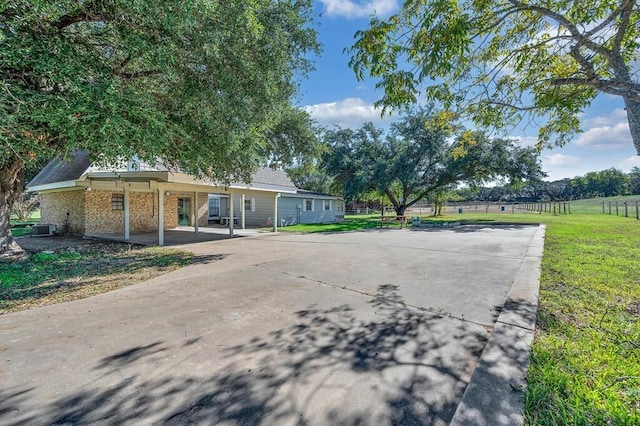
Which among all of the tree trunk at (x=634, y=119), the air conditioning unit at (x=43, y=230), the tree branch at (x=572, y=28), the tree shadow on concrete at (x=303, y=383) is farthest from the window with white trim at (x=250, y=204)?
the tree trunk at (x=634, y=119)

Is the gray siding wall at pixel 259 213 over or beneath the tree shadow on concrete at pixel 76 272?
over

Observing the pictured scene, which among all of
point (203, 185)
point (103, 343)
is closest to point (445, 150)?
point (203, 185)

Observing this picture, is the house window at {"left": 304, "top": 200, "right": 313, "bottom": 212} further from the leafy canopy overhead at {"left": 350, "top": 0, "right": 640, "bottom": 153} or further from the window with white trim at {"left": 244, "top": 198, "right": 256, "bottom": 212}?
the leafy canopy overhead at {"left": 350, "top": 0, "right": 640, "bottom": 153}

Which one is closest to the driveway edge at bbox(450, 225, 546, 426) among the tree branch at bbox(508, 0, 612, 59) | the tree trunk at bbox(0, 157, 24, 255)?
the tree branch at bbox(508, 0, 612, 59)

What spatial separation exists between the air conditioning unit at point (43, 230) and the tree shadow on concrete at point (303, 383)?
1537 centimetres

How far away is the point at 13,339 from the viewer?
3.31 meters

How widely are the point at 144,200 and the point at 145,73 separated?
11659 millimetres

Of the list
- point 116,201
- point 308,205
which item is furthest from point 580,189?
point 116,201

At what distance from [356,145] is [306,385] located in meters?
22.1

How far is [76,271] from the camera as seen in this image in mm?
6672

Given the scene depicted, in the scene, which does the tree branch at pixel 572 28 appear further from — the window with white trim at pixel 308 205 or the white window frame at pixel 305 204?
the window with white trim at pixel 308 205

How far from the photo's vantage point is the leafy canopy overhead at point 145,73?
399 cm

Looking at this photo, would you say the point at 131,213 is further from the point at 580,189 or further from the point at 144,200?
the point at 580,189

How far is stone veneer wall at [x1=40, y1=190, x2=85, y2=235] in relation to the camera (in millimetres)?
13508
